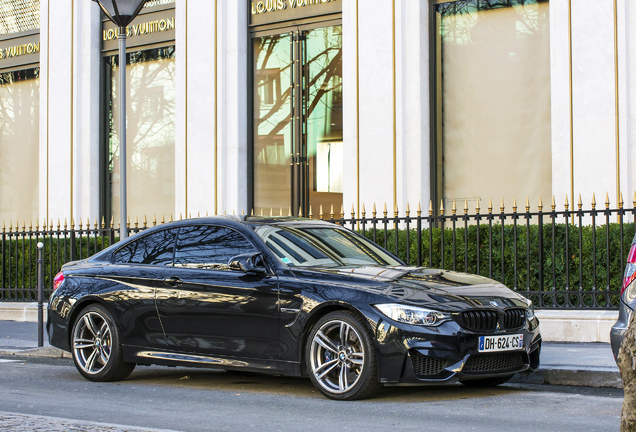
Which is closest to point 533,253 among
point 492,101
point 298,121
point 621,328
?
point 492,101

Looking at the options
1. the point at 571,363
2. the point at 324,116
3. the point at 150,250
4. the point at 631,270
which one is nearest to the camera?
the point at 631,270

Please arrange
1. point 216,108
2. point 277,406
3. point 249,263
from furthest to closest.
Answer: point 216,108, point 249,263, point 277,406

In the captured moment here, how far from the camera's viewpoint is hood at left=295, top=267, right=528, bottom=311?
6758mm

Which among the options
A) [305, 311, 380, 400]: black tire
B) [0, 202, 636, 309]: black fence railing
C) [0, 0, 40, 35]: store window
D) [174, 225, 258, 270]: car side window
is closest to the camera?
[305, 311, 380, 400]: black tire

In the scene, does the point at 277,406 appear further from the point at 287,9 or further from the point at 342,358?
the point at 287,9

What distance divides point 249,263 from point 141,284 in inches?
52.5

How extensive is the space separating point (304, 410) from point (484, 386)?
183 centimetres

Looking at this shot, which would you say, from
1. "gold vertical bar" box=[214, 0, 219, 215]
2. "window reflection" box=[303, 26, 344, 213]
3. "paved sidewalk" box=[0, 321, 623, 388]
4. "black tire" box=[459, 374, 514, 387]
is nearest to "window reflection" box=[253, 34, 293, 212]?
"window reflection" box=[303, 26, 344, 213]

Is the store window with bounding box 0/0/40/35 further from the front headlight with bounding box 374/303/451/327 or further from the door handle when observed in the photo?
the front headlight with bounding box 374/303/451/327

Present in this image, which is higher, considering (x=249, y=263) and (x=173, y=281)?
(x=249, y=263)

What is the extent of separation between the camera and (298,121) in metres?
15.9

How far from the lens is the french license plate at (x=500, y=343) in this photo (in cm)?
677

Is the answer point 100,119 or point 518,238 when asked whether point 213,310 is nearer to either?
point 518,238

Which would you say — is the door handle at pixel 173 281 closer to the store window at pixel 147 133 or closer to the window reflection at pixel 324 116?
the window reflection at pixel 324 116
